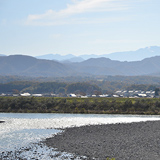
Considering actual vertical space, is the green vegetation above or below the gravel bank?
above

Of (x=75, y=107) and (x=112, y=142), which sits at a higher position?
(x=75, y=107)

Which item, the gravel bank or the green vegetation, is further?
the green vegetation

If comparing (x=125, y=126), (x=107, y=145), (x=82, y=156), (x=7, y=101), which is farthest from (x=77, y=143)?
(x=7, y=101)

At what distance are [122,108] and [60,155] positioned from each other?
6163cm

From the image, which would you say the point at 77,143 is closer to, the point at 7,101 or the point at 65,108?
the point at 65,108

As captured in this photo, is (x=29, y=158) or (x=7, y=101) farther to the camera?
(x=7, y=101)

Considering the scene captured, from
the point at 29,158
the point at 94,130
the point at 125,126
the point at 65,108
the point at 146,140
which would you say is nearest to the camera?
the point at 29,158

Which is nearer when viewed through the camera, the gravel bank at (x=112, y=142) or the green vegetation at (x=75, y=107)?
the gravel bank at (x=112, y=142)

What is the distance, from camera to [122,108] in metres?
99.1

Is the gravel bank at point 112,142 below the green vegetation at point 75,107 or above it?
below

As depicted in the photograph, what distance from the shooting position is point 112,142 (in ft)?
151

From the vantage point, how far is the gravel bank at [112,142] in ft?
127

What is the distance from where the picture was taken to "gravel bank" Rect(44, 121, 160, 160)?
38.8 metres

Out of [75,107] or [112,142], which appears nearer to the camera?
[112,142]
